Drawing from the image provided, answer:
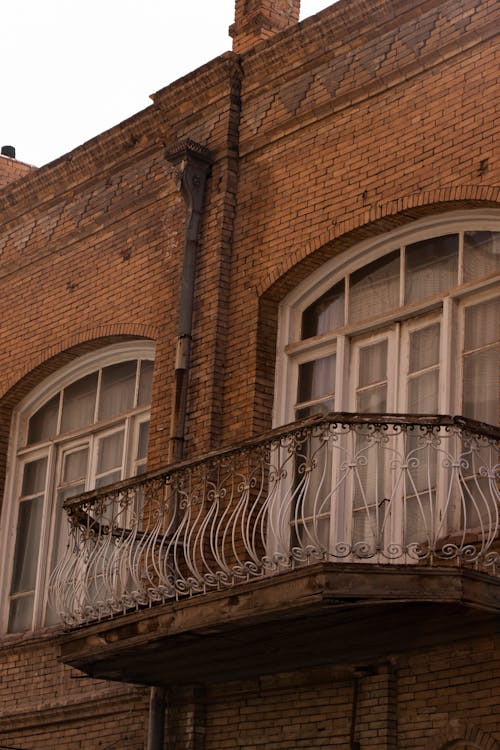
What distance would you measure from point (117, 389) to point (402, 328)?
3.87 m

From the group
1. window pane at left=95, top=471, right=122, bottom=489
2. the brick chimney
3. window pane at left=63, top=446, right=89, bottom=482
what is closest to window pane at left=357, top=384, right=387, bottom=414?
window pane at left=95, top=471, right=122, bottom=489

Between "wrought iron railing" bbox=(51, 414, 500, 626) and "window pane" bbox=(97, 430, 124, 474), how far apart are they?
4.93 feet

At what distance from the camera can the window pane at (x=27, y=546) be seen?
14.9 meters

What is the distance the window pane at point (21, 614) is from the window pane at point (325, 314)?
A: 4.21m

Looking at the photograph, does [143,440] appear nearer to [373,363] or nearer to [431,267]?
[373,363]

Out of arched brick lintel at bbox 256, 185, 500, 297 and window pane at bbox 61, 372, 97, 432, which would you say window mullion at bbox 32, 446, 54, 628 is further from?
arched brick lintel at bbox 256, 185, 500, 297

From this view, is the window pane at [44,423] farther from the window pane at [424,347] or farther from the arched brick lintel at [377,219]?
Result: the window pane at [424,347]

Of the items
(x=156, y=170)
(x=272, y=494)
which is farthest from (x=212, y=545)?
(x=156, y=170)

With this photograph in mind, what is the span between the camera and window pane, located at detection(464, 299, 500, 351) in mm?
11109

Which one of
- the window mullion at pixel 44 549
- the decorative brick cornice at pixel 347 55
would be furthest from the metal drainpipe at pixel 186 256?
the window mullion at pixel 44 549

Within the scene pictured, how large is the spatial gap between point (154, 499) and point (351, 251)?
2.66 meters

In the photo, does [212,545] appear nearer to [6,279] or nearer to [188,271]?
[188,271]

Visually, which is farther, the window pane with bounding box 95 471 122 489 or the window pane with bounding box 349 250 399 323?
the window pane with bounding box 95 471 122 489

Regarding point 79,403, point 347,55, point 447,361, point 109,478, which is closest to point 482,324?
point 447,361
